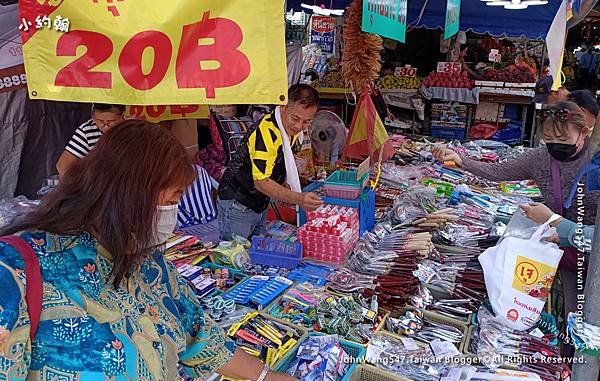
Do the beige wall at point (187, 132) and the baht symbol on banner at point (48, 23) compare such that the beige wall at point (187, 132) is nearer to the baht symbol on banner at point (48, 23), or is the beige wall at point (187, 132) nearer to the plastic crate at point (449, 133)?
the baht symbol on banner at point (48, 23)

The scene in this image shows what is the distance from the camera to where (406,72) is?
10531mm

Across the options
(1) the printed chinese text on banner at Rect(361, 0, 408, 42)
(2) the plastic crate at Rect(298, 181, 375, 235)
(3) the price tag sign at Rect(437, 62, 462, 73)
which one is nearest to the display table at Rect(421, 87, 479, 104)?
(3) the price tag sign at Rect(437, 62, 462, 73)

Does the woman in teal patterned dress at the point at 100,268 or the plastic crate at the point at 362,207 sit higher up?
the woman in teal patterned dress at the point at 100,268

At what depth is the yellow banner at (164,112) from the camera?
416 cm

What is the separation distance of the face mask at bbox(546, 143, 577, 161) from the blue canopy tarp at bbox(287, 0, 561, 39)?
16.8 feet

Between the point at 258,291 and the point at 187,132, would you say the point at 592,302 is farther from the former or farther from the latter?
the point at 187,132

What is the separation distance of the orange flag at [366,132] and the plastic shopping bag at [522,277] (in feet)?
5.97

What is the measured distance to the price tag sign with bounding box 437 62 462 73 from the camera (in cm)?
997

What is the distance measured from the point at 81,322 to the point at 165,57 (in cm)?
113

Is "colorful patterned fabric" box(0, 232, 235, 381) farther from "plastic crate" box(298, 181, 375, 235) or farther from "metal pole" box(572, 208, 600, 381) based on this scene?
→ "plastic crate" box(298, 181, 375, 235)

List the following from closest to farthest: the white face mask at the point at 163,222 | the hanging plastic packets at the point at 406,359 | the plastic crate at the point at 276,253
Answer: the white face mask at the point at 163,222, the hanging plastic packets at the point at 406,359, the plastic crate at the point at 276,253

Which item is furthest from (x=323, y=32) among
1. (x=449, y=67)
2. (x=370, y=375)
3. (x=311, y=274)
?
(x=370, y=375)

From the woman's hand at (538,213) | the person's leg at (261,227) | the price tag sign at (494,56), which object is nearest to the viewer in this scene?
the woman's hand at (538,213)

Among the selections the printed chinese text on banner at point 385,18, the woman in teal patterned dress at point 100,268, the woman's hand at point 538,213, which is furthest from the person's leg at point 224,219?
the woman in teal patterned dress at point 100,268
